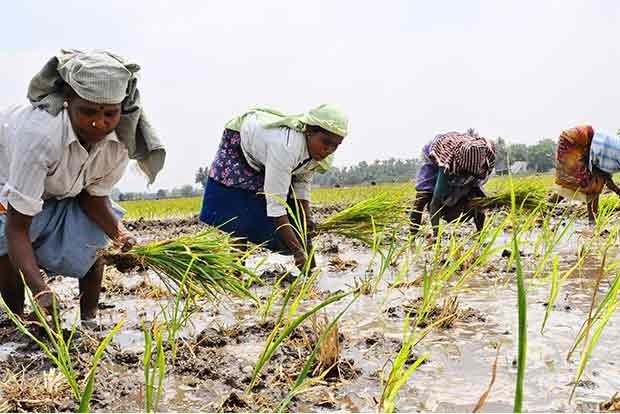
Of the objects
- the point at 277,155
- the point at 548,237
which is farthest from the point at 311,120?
the point at 548,237

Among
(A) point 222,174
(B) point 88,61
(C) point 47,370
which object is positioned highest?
(B) point 88,61

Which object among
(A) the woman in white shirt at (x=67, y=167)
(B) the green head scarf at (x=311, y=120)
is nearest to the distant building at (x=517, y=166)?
(B) the green head scarf at (x=311, y=120)

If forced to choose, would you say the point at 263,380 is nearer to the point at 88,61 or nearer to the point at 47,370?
the point at 47,370

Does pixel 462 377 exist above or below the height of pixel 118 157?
below

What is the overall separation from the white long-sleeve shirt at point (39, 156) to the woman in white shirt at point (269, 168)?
0.90 meters

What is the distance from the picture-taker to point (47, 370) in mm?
2014

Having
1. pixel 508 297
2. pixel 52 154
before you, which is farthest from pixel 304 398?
pixel 508 297

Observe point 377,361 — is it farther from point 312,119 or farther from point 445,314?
point 312,119

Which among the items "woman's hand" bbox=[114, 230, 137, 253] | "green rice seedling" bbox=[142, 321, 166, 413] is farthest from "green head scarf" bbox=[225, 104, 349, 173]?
"green rice seedling" bbox=[142, 321, 166, 413]

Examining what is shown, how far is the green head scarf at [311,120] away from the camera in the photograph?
3168 millimetres

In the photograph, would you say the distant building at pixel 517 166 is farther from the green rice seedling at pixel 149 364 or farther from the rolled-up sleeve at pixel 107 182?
the rolled-up sleeve at pixel 107 182

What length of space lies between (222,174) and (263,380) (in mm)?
1954

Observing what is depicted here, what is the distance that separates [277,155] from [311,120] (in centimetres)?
24

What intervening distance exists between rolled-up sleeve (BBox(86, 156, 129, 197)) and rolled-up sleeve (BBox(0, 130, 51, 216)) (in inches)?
15.1
